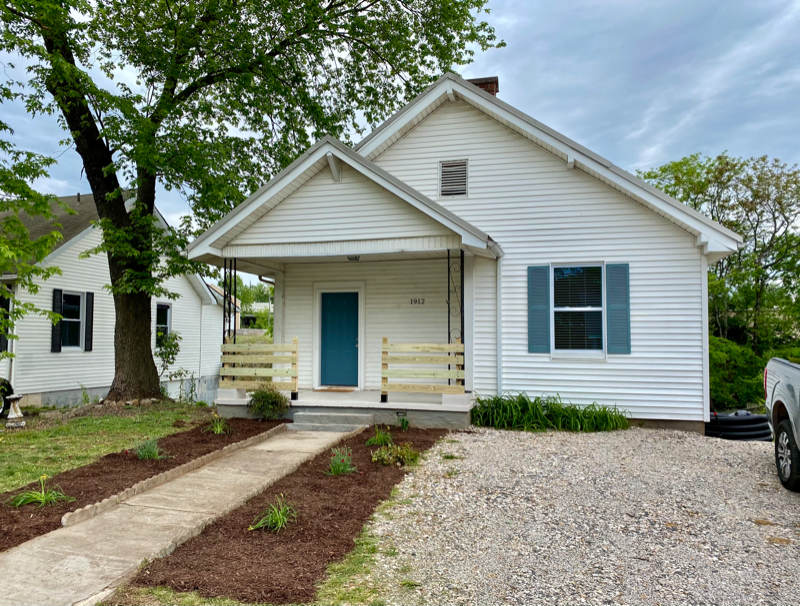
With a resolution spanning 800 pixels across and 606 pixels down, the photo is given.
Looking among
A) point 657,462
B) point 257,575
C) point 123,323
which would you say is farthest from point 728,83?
point 257,575

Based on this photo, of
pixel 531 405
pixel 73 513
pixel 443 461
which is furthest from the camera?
pixel 531 405

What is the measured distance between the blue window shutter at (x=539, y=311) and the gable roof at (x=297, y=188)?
4.43ft

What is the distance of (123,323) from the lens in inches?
443

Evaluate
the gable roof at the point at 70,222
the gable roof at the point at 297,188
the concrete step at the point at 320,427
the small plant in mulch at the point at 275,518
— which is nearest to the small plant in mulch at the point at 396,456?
the small plant in mulch at the point at 275,518

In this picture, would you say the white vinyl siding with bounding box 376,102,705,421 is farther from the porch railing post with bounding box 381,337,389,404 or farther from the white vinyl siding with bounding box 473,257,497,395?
the porch railing post with bounding box 381,337,389,404

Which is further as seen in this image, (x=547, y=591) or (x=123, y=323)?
(x=123, y=323)

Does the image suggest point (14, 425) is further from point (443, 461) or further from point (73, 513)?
point (443, 461)

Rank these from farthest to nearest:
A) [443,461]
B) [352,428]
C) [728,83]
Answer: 1. [728,83]
2. [352,428]
3. [443,461]

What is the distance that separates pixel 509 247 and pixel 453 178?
182cm

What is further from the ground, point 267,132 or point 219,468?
point 267,132

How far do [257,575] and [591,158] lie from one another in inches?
329

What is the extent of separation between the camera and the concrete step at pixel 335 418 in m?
8.48

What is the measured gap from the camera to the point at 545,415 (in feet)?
29.2

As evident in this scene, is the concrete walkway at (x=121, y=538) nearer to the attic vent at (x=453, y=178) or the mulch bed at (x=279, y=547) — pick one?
the mulch bed at (x=279, y=547)
